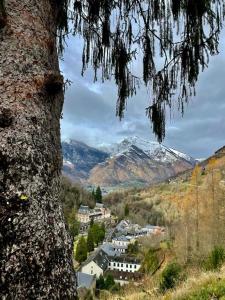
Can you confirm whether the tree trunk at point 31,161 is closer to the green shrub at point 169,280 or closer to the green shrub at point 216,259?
the green shrub at point 169,280

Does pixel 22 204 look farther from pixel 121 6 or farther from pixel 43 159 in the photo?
pixel 121 6

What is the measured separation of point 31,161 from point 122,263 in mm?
74110

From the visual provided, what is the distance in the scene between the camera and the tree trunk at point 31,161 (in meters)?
1.36

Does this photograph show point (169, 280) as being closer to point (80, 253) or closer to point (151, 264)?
point (151, 264)

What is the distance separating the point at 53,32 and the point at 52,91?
449mm

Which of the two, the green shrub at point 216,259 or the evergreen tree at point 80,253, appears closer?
the green shrub at point 216,259

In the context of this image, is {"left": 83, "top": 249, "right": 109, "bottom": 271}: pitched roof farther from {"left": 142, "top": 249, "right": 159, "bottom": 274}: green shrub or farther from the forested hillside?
{"left": 142, "top": 249, "right": 159, "bottom": 274}: green shrub

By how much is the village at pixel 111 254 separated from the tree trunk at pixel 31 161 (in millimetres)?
32181

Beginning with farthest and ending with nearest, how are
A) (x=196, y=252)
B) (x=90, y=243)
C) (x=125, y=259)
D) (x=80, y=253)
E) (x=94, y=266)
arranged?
(x=90, y=243) < (x=125, y=259) < (x=80, y=253) < (x=94, y=266) < (x=196, y=252)

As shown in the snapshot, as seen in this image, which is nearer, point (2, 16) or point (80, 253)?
point (2, 16)

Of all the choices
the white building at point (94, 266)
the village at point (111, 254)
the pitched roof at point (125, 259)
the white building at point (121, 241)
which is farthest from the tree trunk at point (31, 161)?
the white building at point (121, 241)

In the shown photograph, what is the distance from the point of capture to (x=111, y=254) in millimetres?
81000

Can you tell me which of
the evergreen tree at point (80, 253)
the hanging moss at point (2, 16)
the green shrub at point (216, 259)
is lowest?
the evergreen tree at point (80, 253)

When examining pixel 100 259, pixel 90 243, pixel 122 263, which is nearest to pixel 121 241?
pixel 90 243
